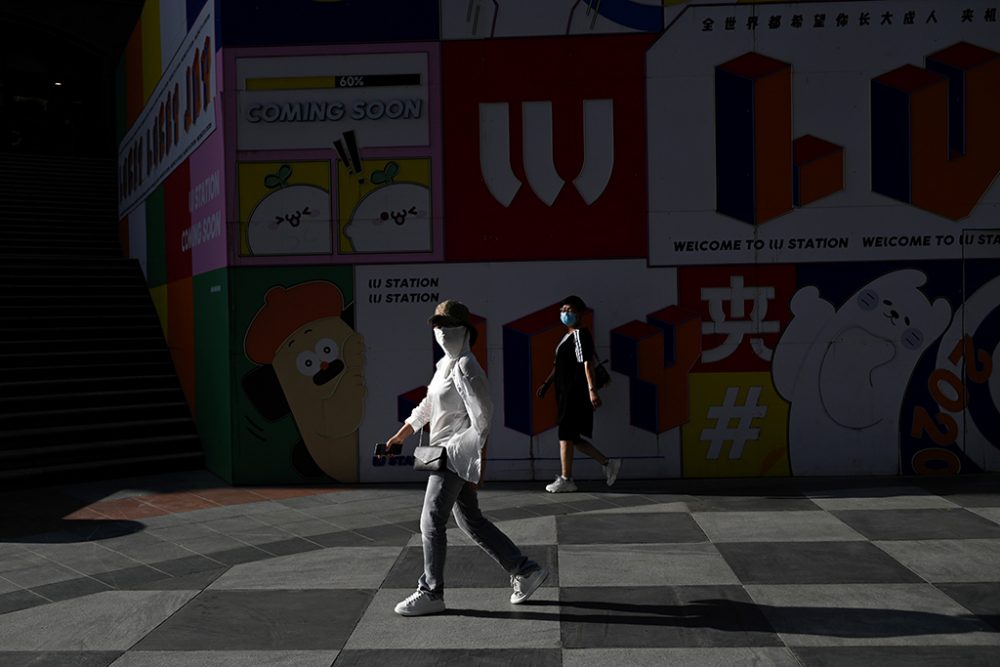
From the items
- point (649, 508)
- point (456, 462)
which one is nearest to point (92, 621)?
point (456, 462)

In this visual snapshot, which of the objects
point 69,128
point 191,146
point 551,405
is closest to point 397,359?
point 551,405

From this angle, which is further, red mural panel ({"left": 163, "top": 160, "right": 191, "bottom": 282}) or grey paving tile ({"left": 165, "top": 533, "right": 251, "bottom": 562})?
red mural panel ({"left": 163, "top": 160, "right": 191, "bottom": 282})

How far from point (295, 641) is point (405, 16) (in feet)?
23.4

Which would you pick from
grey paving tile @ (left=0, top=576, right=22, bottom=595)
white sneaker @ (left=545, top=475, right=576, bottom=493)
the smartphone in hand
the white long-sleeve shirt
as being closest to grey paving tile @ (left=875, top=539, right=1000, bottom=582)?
the white long-sleeve shirt

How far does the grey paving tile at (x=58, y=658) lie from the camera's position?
490 centimetres

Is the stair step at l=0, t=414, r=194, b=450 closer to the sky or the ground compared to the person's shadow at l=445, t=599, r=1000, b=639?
closer to the sky

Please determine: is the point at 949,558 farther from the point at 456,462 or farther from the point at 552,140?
the point at 552,140

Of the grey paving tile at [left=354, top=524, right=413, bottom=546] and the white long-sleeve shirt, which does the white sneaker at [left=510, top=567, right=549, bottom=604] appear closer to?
the white long-sleeve shirt

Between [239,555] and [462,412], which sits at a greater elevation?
[462,412]

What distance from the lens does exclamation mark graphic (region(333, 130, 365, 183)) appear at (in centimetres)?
1028

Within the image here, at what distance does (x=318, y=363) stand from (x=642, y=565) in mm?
4877

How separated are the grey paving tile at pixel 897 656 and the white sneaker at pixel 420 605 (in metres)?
2.01

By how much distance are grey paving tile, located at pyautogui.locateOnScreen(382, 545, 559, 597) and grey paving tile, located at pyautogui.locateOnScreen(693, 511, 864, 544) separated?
1.42 meters

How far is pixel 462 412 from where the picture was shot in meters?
5.64
